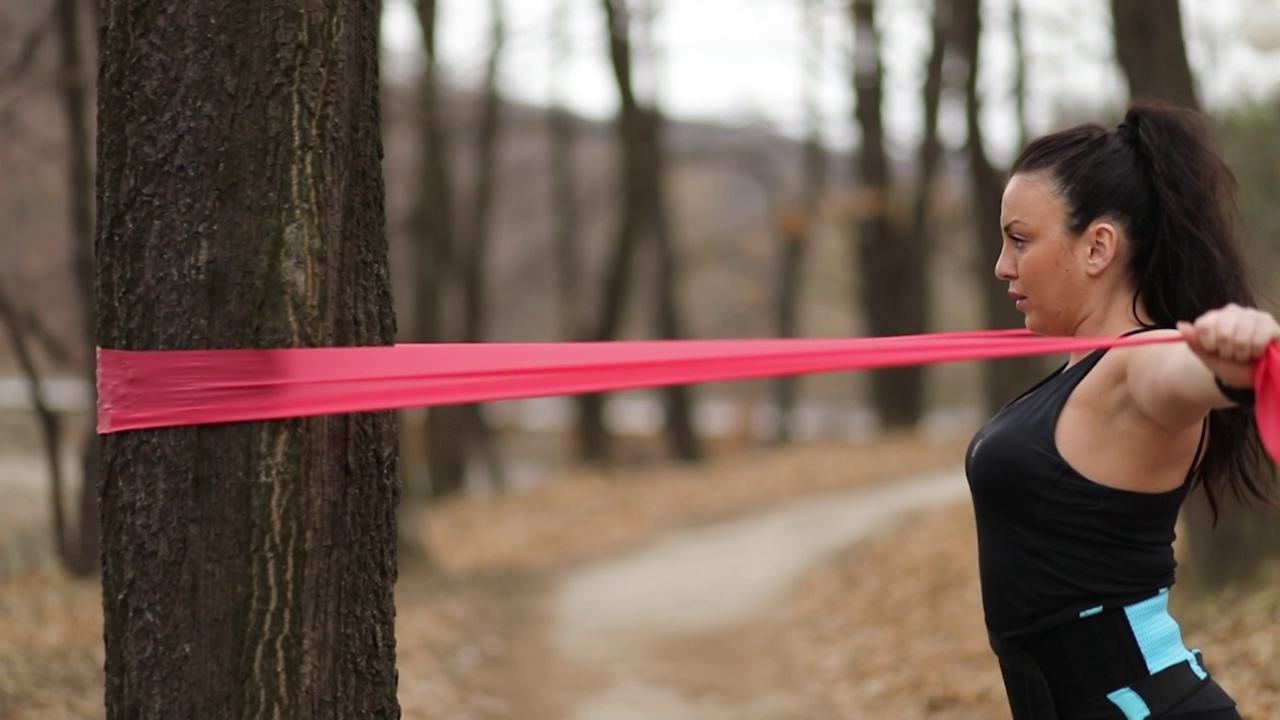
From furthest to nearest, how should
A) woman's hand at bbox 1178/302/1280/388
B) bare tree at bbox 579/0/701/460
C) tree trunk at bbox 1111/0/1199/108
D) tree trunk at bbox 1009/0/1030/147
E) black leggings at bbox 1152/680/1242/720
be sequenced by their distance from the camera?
tree trunk at bbox 1009/0/1030/147, bare tree at bbox 579/0/701/460, tree trunk at bbox 1111/0/1199/108, black leggings at bbox 1152/680/1242/720, woman's hand at bbox 1178/302/1280/388

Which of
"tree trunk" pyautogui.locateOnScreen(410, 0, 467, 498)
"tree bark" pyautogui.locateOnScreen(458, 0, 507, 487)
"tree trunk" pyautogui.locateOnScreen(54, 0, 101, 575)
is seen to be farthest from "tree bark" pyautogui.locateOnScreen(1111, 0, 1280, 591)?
"tree bark" pyautogui.locateOnScreen(458, 0, 507, 487)

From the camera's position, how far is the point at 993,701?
7691 millimetres

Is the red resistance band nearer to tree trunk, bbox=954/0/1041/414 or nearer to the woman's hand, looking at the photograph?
the woman's hand

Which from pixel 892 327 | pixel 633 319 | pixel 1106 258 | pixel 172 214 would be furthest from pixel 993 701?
pixel 633 319

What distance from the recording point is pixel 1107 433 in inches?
105

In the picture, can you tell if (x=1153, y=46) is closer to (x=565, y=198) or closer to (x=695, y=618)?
(x=695, y=618)

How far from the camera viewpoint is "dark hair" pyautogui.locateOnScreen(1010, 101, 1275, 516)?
278 cm

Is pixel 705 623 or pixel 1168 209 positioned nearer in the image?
pixel 1168 209

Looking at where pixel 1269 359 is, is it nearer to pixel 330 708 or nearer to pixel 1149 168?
pixel 1149 168

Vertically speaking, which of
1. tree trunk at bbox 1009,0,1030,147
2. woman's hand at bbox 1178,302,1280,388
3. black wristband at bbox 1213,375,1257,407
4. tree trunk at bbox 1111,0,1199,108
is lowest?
black wristband at bbox 1213,375,1257,407

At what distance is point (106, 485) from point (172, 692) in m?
0.45

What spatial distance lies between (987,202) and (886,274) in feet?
33.9

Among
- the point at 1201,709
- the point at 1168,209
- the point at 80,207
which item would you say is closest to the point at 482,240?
the point at 80,207

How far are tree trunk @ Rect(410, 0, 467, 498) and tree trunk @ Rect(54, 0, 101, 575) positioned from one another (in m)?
7.67
